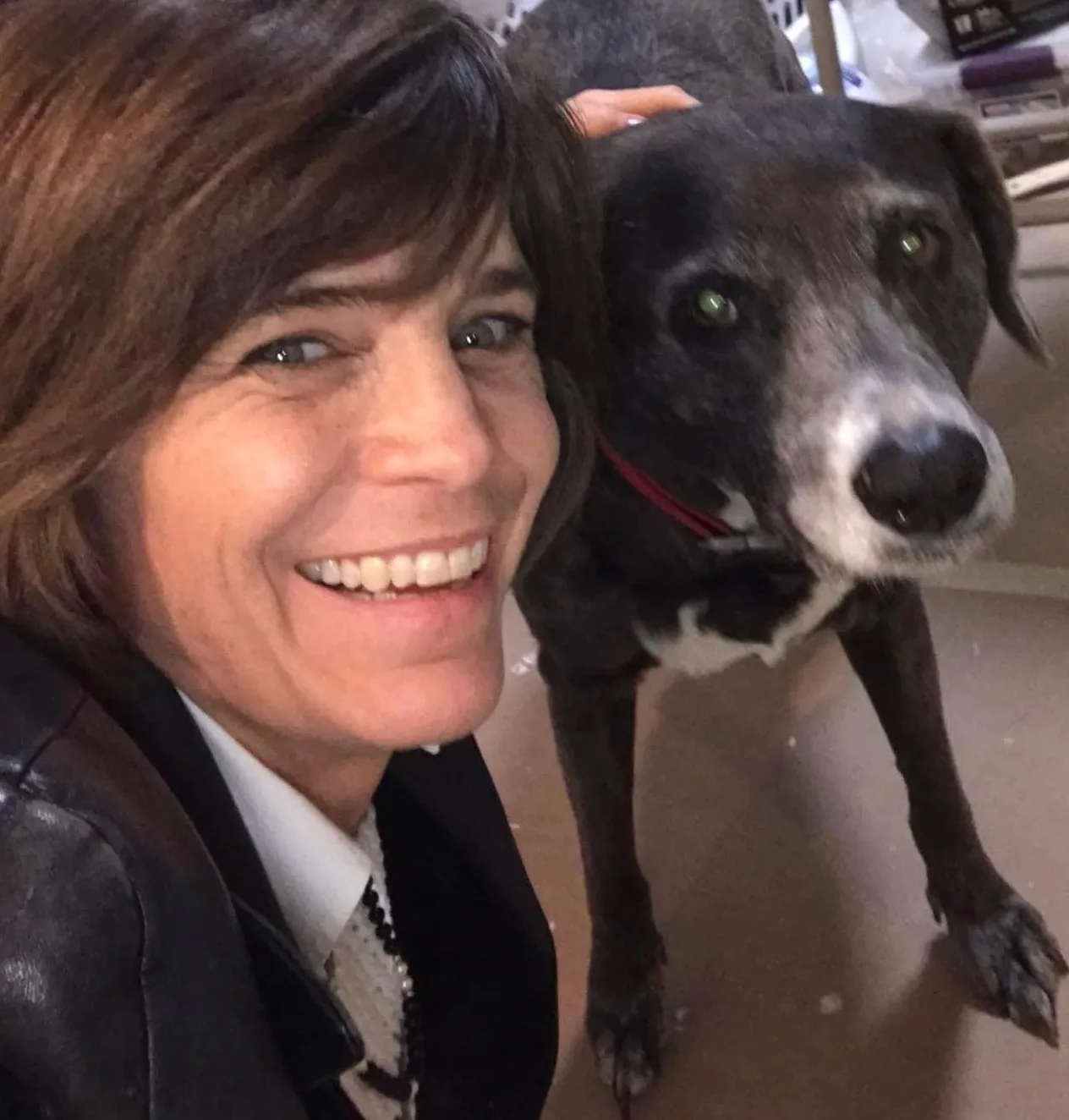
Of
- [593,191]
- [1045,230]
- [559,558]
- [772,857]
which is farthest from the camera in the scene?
[1045,230]

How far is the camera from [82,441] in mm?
567

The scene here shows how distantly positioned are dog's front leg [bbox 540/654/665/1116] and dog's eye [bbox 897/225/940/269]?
1.42 feet

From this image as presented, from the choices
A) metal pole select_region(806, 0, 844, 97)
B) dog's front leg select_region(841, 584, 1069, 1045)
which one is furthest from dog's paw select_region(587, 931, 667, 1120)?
metal pole select_region(806, 0, 844, 97)

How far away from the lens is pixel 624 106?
1.15 metres

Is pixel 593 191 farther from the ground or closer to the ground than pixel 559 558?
farther from the ground

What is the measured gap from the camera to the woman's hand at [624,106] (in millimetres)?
1120

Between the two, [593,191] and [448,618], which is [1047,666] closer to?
[593,191]

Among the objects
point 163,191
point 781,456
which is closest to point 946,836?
point 781,456

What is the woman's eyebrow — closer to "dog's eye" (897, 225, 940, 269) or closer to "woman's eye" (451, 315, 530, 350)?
"woman's eye" (451, 315, 530, 350)

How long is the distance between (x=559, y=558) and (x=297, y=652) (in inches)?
17.1

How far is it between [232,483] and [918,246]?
0.60 m

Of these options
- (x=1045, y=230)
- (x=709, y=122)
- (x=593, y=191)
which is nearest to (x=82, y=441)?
(x=593, y=191)

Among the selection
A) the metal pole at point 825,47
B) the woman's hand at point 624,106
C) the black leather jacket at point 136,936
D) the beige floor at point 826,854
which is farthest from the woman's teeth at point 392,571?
the metal pole at point 825,47

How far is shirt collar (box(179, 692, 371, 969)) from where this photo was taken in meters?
0.71
